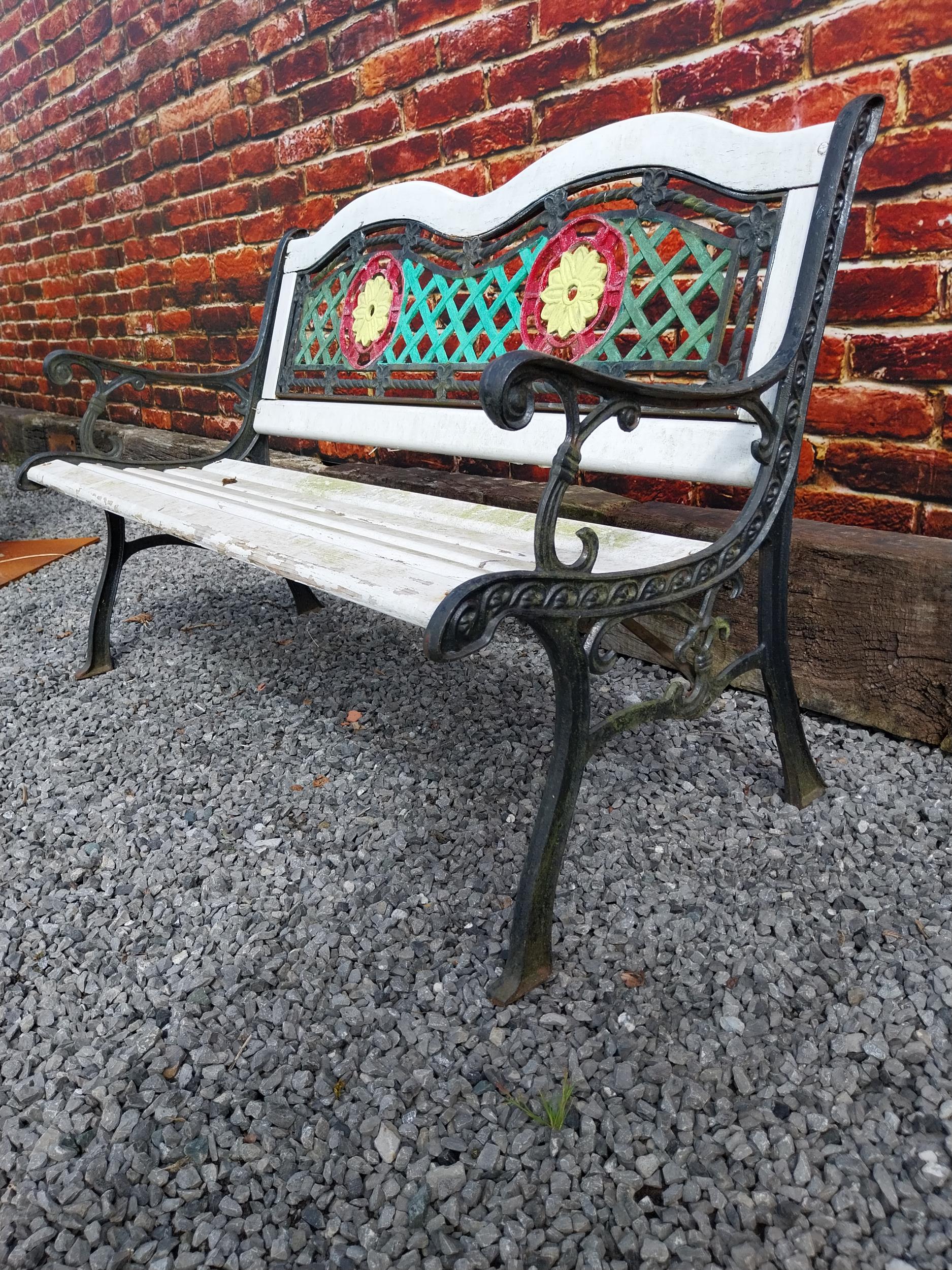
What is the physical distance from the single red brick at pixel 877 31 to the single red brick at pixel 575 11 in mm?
489

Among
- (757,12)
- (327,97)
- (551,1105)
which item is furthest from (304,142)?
(551,1105)

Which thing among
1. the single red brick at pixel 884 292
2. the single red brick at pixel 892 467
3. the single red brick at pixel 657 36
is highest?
the single red brick at pixel 657 36

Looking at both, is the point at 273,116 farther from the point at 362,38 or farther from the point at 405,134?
the point at 405,134

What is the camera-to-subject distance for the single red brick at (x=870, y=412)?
1781 mm

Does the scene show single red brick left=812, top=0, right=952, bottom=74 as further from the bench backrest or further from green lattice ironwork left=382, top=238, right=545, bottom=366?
green lattice ironwork left=382, top=238, right=545, bottom=366

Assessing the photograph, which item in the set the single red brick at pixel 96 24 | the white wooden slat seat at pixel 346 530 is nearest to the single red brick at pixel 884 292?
the white wooden slat seat at pixel 346 530

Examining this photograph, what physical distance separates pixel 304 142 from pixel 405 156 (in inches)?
22.8

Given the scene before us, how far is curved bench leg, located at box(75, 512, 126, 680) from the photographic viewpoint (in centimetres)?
232

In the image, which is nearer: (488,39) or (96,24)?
(488,39)

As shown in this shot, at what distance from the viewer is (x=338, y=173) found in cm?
296

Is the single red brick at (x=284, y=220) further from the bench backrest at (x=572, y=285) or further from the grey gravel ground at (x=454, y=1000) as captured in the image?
the grey gravel ground at (x=454, y=1000)

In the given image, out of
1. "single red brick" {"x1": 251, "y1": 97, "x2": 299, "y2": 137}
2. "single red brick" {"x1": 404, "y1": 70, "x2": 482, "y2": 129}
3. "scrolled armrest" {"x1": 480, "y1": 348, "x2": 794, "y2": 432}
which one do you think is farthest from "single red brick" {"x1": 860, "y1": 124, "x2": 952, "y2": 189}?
"single red brick" {"x1": 251, "y1": 97, "x2": 299, "y2": 137}

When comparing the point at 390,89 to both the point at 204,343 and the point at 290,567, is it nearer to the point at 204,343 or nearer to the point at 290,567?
the point at 204,343

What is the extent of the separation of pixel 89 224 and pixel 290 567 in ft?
13.8
